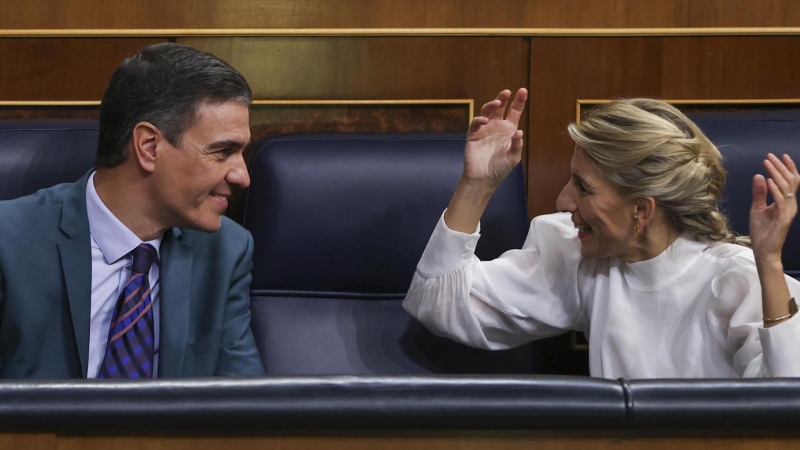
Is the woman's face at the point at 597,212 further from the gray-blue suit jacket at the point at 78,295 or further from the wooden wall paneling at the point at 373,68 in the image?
the gray-blue suit jacket at the point at 78,295

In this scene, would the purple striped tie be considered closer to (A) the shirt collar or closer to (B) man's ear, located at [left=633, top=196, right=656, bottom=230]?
(A) the shirt collar

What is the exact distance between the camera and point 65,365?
137 cm

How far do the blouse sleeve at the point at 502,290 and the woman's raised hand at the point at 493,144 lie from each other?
9cm

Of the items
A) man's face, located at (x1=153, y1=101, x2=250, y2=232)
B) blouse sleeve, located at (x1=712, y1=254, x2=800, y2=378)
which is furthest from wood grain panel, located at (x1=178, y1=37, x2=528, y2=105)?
blouse sleeve, located at (x1=712, y1=254, x2=800, y2=378)

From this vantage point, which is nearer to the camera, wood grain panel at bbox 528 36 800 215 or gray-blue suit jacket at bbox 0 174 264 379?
gray-blue suit jacket at bbox 0 174 264 379

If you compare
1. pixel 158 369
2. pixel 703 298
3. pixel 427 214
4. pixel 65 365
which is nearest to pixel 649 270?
pixel 703 298

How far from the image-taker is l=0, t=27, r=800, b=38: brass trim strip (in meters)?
1.80

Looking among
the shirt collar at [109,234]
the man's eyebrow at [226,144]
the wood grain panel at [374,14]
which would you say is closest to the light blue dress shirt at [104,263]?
the shirt collar at [109,234]

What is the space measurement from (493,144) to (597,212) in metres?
0.20

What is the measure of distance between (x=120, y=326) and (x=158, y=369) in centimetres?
9

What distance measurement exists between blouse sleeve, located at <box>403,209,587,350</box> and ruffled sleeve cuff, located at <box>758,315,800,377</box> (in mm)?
349

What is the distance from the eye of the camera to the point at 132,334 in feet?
4.60

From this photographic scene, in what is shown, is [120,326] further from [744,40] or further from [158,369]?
[744,40]

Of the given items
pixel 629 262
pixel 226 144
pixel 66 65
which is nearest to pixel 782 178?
pixel 629 262
